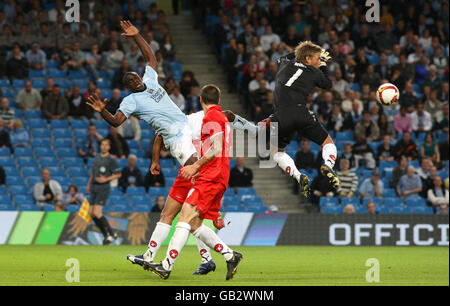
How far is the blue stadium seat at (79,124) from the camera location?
2127cm

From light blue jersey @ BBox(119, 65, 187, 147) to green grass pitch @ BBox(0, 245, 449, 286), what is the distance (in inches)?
74.7

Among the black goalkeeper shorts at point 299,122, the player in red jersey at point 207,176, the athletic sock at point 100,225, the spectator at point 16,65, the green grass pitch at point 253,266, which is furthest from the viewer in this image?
the spectator at point 16,65

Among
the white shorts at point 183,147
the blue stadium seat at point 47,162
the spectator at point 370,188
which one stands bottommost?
the spectator at point 370,188

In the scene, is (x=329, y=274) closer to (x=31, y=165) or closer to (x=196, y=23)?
(x=31, y=165)

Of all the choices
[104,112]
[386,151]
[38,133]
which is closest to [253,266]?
[104,112]

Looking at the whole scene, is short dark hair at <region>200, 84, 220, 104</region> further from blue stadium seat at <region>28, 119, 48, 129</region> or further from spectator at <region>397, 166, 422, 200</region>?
spectator at <region>397, 166, 422, 200</region>

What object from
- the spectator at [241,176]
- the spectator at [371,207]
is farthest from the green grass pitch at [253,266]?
the spectator at [241,176]

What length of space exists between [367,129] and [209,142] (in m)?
12.6

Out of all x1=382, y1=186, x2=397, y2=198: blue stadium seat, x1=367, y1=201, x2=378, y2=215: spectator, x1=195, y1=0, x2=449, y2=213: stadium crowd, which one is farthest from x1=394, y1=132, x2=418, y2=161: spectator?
x1=367, y1=201, x2=378, y2=215: spectator

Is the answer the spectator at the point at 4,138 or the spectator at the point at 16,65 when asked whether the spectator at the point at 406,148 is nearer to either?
the spectator at the point at 4,138

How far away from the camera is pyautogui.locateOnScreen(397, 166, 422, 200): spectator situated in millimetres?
21062

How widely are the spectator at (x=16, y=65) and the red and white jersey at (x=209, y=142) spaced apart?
12709 millimetres

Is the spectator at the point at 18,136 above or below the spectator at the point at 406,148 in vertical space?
above

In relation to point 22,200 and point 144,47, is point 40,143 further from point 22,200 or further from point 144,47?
point 144,47
